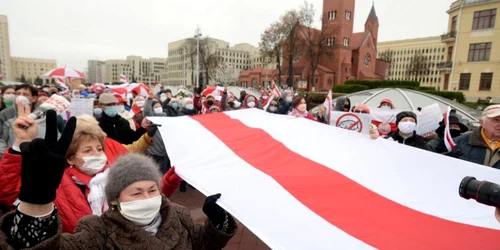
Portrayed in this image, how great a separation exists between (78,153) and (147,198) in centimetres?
89

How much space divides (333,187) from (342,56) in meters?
55.9

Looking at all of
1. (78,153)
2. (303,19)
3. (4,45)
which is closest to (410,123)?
(78,153)

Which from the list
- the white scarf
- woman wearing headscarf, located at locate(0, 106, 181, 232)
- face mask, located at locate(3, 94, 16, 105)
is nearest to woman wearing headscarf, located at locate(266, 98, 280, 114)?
face mask, located at locate(3, 94, 16, 105)

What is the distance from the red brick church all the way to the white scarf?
158 ft

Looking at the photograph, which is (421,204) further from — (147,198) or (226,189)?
(147,198)

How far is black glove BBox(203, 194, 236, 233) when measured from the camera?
1.82 metres

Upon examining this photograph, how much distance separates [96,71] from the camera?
369 feet

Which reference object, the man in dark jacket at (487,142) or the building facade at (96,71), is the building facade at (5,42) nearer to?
the building facade at (96,71)

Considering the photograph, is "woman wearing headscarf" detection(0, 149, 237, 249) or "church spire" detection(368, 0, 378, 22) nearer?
"woman wearing headscarf" detection(0, 149, 237, 249)

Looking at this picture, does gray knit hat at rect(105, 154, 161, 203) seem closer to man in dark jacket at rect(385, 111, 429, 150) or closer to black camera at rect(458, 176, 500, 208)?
black camera at rect(458, 176, 500, 208)

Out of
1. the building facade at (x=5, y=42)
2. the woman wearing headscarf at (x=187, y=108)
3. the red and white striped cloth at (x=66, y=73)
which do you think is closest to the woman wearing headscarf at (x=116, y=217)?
the woman wearing headscarf at (x=187, y=108)

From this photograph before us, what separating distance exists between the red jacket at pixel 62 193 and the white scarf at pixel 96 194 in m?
0.04

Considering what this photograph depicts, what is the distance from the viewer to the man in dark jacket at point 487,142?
294 centimetres

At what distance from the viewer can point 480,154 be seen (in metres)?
3.06
